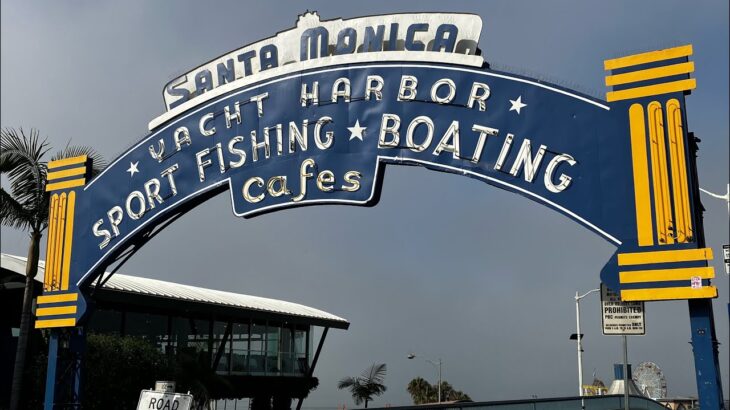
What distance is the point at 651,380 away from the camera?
2183 inches

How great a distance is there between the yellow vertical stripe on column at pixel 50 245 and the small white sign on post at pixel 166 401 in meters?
8.10

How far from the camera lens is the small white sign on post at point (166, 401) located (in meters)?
12.1

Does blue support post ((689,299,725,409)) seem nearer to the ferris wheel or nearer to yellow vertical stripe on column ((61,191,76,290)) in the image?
yellow vertical stripe on column ((61,191,76,290))

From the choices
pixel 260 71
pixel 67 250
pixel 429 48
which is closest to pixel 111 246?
pixel 67 250

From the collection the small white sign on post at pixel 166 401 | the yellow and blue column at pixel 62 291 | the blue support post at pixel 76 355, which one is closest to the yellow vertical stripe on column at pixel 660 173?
the small white sign on post at pixel 166 401

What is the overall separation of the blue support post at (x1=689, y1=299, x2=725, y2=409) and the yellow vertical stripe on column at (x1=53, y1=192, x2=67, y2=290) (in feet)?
47.5

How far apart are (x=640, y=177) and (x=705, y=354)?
292cm

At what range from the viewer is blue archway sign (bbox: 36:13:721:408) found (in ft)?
40.2

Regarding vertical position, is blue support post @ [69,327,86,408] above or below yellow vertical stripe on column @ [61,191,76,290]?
below

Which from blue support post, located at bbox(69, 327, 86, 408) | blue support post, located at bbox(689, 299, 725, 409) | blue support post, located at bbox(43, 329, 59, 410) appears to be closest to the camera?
blue support post, located at bbox(689, 299, 725, 409)

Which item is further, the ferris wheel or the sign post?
the ferris wheel

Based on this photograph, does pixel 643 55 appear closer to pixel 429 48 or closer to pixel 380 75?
pixel 429 48

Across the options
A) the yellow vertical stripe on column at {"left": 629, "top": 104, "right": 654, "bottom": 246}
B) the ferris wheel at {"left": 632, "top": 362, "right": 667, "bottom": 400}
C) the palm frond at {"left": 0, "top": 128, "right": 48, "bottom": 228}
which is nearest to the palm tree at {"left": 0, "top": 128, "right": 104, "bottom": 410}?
the palm frond at {"left": 0, "top": 128, "right": 48, "bottom": 228}

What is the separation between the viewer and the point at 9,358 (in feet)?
91.6
